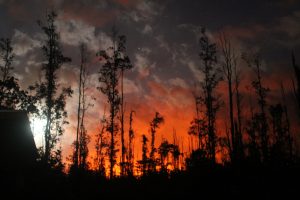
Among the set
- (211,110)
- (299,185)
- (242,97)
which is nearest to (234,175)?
(299,185)

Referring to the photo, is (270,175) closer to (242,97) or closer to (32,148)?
(32,148)

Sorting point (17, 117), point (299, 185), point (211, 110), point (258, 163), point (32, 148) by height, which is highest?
point (211, 110)

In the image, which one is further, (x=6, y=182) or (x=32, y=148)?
(x=32, y=148)

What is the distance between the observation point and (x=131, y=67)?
32.1 meters

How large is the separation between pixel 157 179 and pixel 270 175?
7.12 m

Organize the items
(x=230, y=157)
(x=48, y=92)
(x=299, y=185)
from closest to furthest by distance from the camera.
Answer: (x=299, y=185), (x=230, y=157), (x=48, y=92)

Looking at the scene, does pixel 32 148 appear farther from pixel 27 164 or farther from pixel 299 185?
pixel 299 185

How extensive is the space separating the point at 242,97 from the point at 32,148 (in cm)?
2447

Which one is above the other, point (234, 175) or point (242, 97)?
point (242, 97)

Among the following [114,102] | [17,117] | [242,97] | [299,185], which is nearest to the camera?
[299,185]

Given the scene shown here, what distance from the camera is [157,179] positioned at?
18.8 meters

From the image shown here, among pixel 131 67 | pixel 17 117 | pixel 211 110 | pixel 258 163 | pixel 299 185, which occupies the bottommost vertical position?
pixel 299 185

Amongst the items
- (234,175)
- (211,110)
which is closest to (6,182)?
(234,175)

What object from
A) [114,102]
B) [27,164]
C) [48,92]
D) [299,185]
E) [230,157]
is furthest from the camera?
[114,102]
